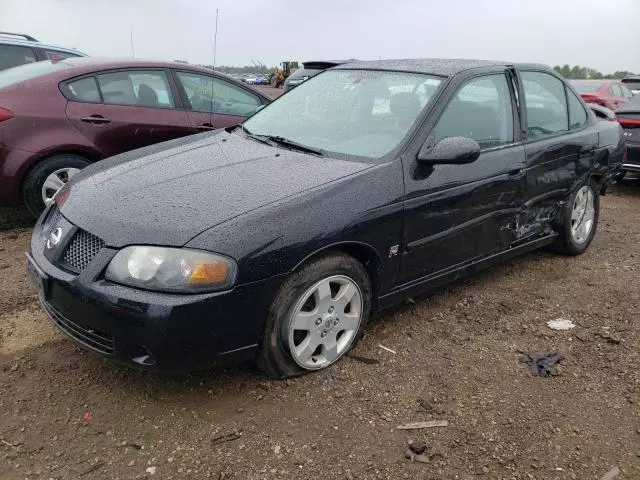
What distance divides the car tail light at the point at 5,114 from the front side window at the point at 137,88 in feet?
2.55

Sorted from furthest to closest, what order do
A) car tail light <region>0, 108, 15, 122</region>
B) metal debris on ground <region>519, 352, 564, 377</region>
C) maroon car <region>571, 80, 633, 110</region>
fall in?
maroon car <region>571, 80, 633, 110</region>, car tail light <region>0, 108, 15, 122</region>, metal debris on ground <region>519, 352, 564, 377</region>

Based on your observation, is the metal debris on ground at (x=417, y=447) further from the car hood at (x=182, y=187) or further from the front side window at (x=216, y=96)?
the front side window at (x=216, y=96)

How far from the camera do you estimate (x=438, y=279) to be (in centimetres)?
352

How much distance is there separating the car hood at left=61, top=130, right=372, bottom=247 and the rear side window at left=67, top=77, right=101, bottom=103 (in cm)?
186

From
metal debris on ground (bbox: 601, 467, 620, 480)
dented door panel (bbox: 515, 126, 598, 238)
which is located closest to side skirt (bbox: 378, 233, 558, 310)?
dented door panel (bbox: 515, 126, 598, 238)

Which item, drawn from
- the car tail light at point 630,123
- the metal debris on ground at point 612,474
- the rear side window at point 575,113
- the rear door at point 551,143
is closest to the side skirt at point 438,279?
the rear door at point 551,143

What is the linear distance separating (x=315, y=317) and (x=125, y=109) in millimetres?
3299

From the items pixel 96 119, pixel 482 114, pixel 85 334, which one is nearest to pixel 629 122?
pixel 482 114

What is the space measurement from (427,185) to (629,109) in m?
5.60

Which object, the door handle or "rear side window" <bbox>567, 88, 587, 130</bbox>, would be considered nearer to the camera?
"rear side window" <bbox>567, 88, 587, 130</bbox>

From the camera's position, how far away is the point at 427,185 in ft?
10.6

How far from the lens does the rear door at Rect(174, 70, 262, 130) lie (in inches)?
220

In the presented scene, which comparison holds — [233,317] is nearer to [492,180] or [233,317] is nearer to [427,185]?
[427,185]

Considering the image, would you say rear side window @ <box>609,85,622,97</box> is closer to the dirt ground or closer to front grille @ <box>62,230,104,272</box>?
the dirt ground
